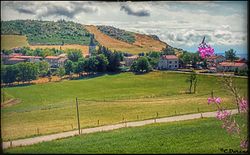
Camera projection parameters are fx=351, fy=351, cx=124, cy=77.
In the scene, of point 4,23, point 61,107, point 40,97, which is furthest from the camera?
point 61,107

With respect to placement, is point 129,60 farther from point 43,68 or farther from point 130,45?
point 43,68

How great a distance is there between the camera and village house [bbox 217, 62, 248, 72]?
4.38 meters

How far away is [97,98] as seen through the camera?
6582 millimetres

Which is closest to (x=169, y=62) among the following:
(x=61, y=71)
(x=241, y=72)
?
(x=241, y=72)

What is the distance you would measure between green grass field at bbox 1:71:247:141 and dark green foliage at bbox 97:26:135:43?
0.84 meters

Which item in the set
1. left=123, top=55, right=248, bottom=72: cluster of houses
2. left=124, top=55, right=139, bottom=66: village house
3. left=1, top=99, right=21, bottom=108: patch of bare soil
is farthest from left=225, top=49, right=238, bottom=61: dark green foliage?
left=1, top=99, right=21, bottom=108: patch of bare soil

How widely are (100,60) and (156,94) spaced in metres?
1.58

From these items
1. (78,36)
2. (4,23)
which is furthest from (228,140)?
(4,23)

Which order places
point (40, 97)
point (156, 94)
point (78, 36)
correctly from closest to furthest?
point (78, 36)
point (40, 97)
point (156, 94)

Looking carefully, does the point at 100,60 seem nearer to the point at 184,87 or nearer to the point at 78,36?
the point at 78,36

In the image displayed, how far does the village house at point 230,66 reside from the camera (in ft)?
14.4

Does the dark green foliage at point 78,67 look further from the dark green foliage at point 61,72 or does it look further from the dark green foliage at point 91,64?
the dark green foliage at point 61,72

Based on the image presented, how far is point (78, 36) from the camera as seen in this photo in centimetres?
521

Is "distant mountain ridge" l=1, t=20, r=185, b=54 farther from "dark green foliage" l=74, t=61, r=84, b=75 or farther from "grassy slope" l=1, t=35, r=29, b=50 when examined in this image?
"dark green foliage" l=74, t=61, r=84, b=75
